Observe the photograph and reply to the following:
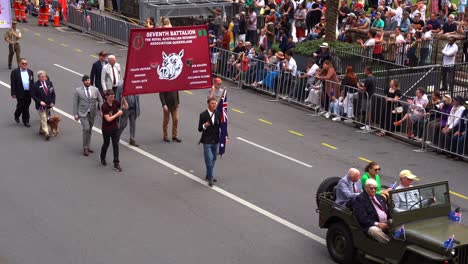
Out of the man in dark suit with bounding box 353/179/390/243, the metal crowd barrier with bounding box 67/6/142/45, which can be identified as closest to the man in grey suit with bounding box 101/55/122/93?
the man in dark suit with bounding box 353/179/390/243

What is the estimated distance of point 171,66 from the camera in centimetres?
1745

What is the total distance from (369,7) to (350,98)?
13.6 m

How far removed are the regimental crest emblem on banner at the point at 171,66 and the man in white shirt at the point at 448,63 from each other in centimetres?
921

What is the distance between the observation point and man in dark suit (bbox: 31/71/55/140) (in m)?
18.3

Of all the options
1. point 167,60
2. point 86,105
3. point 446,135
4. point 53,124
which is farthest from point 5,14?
point 446,135

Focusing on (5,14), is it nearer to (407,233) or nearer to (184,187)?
(184,187)

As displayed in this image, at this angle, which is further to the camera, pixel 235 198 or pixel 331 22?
pixel 331 22

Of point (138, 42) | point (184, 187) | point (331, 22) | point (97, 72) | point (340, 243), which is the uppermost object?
point (138, 42)

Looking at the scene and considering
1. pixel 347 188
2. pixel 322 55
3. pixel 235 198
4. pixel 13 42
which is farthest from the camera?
pixel 13 42

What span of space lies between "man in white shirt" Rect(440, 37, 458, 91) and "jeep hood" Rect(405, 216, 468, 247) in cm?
1256

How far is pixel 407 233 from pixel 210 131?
5.38m

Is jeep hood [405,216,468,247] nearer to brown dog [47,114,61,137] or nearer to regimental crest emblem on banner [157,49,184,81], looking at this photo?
regimental crest emblem on banner [157,49,184,81]

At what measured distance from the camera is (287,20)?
98.9 feet

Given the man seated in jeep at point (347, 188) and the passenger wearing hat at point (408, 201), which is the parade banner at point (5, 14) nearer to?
the man seated in jeep at point (347, 188)
